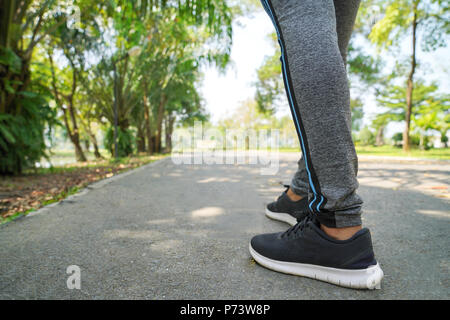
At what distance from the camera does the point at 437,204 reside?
2098mm

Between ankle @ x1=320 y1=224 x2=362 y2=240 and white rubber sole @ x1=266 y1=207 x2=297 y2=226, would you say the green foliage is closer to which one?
white rubber sole @ x1=266 y1=207 x2=297 y2=226

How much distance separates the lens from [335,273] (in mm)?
921

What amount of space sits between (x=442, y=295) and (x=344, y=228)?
13.8 inches

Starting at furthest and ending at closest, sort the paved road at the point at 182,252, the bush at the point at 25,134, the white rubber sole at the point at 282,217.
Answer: the bush at the point at 25,134
the white rubber sole at the point at 282,217
the paved road at the point at 182,252

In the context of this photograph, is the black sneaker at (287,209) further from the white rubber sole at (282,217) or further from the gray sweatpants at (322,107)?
the gray sweatpants at (322,107)

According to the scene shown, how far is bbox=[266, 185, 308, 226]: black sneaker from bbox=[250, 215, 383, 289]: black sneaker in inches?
19.6

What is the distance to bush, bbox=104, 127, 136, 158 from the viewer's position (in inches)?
476

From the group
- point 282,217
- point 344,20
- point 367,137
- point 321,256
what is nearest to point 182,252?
point 321,256

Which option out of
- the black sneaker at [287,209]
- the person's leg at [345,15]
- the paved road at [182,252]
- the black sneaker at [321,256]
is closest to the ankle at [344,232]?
the black sneaker at [321,256]

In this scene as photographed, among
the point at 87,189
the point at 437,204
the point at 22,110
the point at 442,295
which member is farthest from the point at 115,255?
the point at 22,110

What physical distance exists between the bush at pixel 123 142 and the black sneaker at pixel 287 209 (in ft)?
38.3

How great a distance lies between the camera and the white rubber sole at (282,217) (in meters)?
1.58

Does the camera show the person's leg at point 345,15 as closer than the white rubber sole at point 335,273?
No
